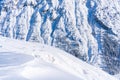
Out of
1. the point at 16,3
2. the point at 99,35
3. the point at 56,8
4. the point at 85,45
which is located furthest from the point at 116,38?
the point at 16,3

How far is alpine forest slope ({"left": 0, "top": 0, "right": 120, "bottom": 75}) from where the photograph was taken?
130375 millimetres

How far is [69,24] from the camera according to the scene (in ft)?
438

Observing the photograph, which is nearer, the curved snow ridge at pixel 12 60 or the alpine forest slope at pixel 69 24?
the curved snow ridge at pixel 12 60

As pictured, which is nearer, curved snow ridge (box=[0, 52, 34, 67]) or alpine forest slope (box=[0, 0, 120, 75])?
curved snow ridge (box=[0, 52, 34, 67])

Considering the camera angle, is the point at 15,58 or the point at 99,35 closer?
the point at 15,58

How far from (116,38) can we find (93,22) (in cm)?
1053

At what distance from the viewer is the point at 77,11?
5315 inches

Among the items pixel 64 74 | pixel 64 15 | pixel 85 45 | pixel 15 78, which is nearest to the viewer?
pixel 15 78

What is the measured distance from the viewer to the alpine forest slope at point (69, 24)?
428 feet

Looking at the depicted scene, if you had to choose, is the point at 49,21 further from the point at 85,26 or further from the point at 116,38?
the point at 116,38

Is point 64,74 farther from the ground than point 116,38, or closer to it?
farther from the ground

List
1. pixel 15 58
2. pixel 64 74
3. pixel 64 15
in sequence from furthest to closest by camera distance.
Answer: pixel 64 15 → pixel 15 58 → pixel 64 74

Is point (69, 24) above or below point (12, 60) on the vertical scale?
below

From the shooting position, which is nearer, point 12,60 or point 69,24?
point 12,60
